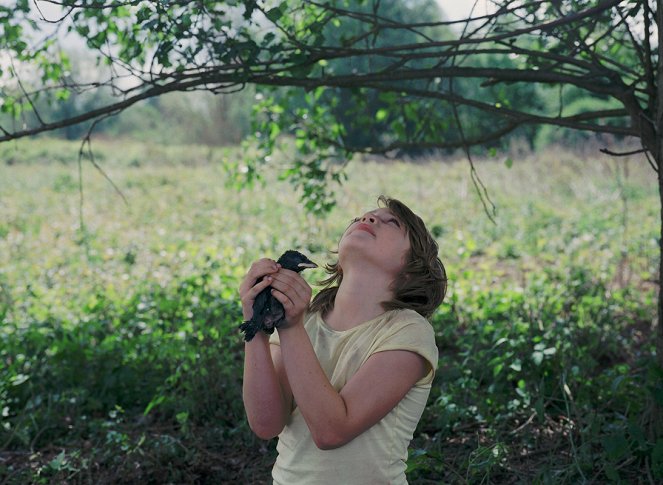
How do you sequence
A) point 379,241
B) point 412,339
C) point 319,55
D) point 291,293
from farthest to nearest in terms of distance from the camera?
point 319,55 < point 379,241 < point 412,339 < point 291,293

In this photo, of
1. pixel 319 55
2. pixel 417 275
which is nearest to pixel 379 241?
pixel 417 275

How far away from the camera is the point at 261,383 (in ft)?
6.10

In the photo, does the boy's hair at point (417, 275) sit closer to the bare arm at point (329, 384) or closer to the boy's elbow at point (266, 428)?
the bare arm at point (329, 384)

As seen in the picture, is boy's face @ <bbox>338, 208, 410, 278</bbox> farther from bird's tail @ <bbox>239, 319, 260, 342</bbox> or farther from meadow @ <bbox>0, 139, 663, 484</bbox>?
meadow @ <bbox>0, 139, 663, 484</bbox>

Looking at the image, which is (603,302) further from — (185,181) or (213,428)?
(185,181)

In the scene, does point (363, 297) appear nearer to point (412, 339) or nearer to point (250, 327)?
point (412, 339)

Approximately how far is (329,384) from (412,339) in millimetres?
216

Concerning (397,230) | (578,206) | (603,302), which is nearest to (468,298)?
(603,302)

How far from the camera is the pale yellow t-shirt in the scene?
6.11 ft

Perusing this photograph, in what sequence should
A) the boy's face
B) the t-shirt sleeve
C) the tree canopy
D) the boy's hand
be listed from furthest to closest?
the tree canopy
the boy's face
the t-shirt sleeve
the boy's hand

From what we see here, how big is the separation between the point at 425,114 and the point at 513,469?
2.17m

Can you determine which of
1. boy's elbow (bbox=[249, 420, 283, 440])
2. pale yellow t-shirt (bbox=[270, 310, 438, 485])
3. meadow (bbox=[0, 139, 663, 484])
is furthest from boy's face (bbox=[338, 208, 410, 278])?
meadow (bbox=[0, 139, 663, 484])

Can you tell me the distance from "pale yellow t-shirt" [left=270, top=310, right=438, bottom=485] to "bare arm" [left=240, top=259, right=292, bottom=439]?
0.22 feet

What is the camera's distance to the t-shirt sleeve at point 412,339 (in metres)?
1.84
